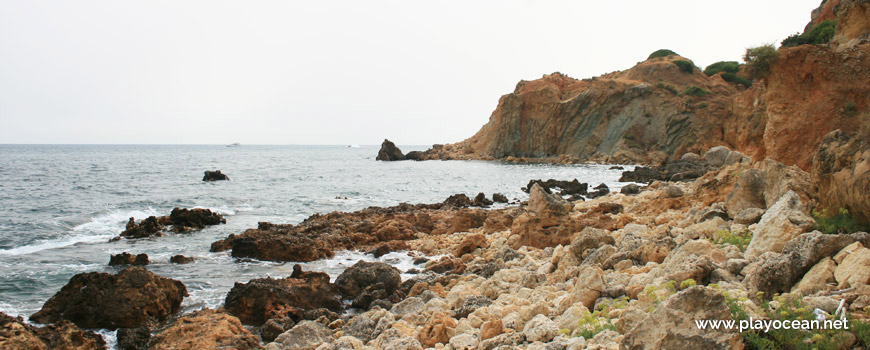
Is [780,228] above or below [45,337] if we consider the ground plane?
above

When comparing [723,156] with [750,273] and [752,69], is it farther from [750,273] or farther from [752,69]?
[750,273]

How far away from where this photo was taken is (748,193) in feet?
33.9

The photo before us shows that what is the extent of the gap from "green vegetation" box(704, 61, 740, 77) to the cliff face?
4988mm

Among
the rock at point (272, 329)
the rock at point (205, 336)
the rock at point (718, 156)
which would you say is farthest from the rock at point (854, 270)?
the rock at point (718, 156)

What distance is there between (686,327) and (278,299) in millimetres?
7474

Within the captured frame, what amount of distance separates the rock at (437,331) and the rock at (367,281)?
143 inches

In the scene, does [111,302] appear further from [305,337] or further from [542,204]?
[542,204]

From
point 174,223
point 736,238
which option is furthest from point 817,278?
point 174,223

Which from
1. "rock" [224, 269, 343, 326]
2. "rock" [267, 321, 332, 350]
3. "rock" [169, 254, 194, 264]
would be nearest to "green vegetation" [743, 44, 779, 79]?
"rock" [224, 269, 343, 326]

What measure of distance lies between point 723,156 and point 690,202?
2980 cm

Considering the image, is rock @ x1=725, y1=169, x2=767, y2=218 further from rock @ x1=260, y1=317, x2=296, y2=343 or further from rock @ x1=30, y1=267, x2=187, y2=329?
rock @ x1=30, y1=267, x2=187, y2=329

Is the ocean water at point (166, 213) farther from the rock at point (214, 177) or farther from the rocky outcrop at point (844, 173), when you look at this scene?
the rocky outcrop at point (844, 173)

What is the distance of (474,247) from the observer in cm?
1406

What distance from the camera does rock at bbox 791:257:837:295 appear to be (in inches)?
184
